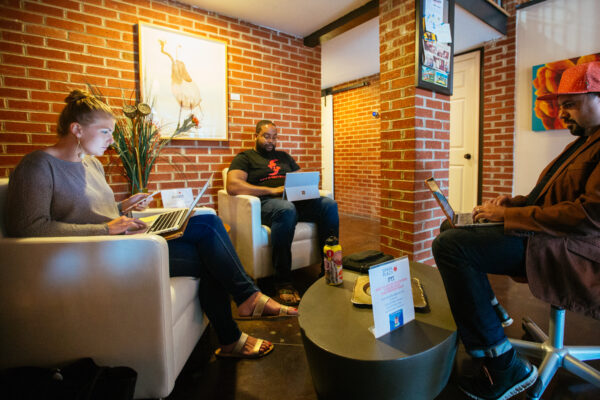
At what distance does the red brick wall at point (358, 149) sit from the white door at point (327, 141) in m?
0.07

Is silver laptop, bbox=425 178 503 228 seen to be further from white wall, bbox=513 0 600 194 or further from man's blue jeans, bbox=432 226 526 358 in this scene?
white wall, bbox=513 0 600 194

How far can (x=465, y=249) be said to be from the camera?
1.16 meters

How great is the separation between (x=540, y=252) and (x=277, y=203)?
5.04 feet

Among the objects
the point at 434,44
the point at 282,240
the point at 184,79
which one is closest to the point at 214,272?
the point at 282,240

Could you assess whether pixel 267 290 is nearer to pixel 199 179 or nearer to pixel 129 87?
pixel 199 179

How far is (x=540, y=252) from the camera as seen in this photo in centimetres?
109

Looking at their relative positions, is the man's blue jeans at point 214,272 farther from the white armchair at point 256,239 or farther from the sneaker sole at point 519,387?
the sneaker sole at point 519,387

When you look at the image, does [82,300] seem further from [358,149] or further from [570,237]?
[358,149]

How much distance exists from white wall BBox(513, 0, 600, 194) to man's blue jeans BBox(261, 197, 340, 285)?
2208 millimetres

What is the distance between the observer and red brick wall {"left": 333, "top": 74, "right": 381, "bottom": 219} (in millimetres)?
4805

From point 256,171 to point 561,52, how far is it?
300 cm

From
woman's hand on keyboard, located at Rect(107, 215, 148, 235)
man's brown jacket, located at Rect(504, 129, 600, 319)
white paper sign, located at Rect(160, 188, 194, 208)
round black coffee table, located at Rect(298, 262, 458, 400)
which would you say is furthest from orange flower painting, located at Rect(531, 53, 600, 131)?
woman's hand on keyboard, located at Rect(107, 215, 148, 235)

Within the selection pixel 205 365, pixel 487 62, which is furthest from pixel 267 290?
pixel 487 62

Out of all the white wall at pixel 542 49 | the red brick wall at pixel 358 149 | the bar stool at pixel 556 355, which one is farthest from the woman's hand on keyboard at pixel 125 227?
the red brick wall at pixel 358 149
